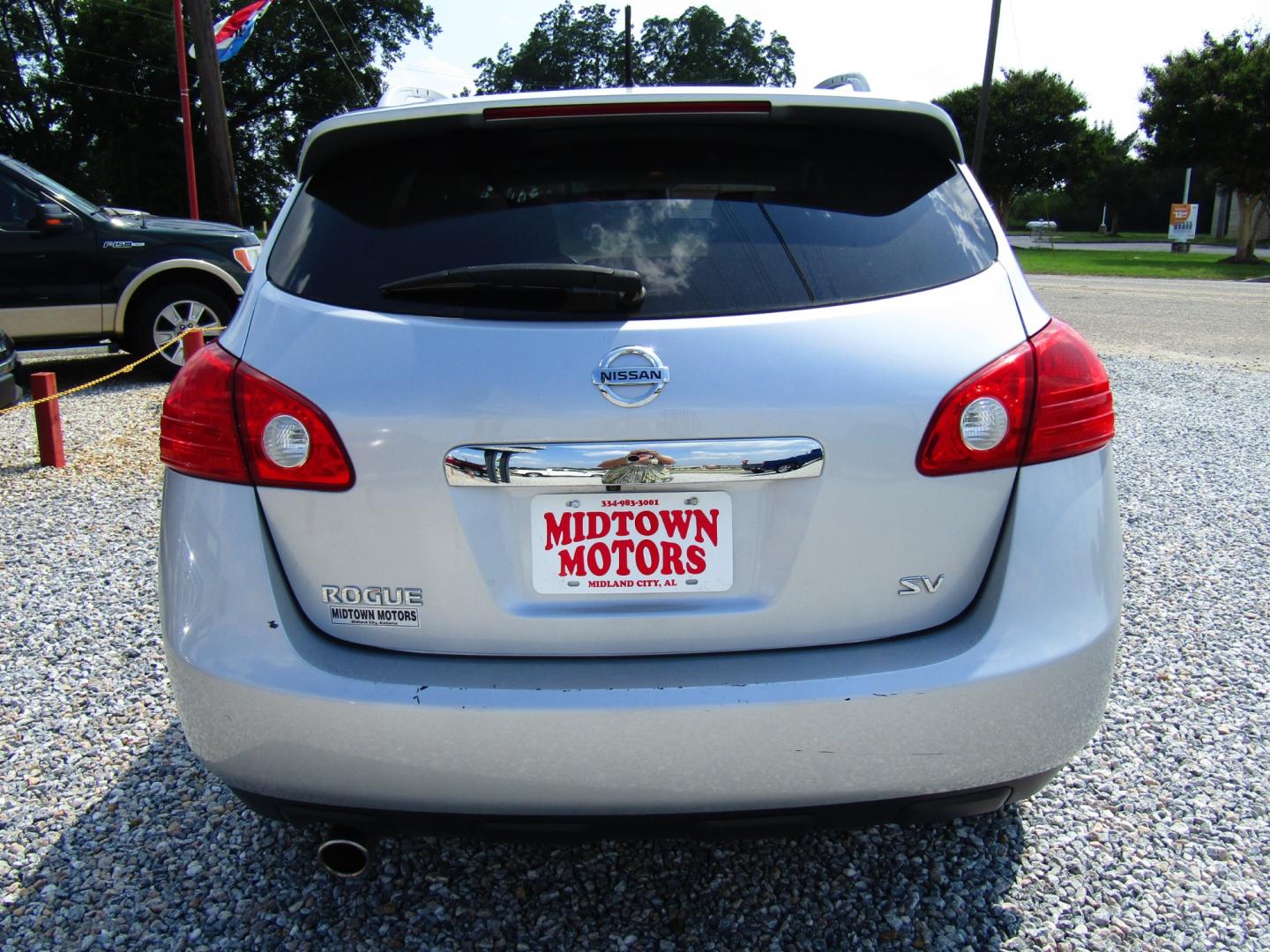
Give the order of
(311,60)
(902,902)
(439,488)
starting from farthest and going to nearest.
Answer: (311,60) < (902,902) < (439,488)

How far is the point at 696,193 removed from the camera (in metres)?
1.91

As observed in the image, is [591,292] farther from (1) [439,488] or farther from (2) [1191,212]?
(2) [1191,212]

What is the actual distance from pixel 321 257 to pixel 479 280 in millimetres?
350

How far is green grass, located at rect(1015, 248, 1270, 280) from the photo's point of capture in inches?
1118

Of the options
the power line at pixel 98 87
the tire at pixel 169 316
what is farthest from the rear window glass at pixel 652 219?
the power line at pixel 98 87

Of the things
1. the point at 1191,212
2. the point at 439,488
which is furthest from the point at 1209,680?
the point at 1191,212

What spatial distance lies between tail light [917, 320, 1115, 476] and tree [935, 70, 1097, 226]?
54.5 metres

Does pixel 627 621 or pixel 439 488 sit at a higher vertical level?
pixel 439 488

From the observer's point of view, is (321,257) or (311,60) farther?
(311,60)

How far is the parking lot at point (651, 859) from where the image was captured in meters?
2.15

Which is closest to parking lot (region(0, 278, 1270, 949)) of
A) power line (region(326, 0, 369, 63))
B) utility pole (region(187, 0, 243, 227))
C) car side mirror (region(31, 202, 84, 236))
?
car side mirror (region(31, 202, 84, 236))

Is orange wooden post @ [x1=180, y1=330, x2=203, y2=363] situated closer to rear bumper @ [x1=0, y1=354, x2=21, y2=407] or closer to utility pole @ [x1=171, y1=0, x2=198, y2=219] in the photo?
rear bumper @ [x1=0, y1=354, x2=21, y2=407]

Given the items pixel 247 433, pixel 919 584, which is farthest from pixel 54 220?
pixel 919 584

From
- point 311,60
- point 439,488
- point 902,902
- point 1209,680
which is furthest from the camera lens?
point 311,60
